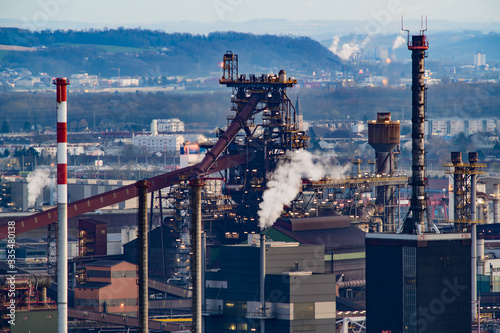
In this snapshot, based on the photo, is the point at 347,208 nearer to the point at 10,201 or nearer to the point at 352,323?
the point at 352,323

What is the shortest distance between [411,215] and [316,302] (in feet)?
39.0

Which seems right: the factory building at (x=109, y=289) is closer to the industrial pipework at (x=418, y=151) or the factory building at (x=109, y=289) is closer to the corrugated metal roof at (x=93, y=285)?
the corrugated metal roof at (x=93, y=285)

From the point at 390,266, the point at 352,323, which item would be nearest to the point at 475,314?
the point at 352,323

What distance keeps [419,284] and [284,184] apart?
39017mm

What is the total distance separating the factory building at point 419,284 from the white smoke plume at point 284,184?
3338 centimetres

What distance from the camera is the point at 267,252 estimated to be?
318ft

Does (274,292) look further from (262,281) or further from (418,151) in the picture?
(418,151)

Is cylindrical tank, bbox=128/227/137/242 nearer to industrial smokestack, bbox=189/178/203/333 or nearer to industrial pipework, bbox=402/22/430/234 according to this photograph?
industrial pipework, bbox=402/22/430/234

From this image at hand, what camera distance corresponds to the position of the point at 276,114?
446 feet

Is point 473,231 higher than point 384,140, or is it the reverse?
point 384,140

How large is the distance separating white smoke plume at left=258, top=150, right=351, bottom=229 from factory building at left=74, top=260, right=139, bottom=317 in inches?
660

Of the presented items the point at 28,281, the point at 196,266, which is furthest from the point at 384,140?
the point at 196,266

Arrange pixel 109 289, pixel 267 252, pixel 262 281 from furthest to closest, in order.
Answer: pixel 109 289
pixel 267 252
pixel 262 281

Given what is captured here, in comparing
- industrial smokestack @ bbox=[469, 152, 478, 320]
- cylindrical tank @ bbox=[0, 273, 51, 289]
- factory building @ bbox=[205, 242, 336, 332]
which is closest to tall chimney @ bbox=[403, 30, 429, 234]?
factory building @ bbox=[205, 242, 336, 332]
